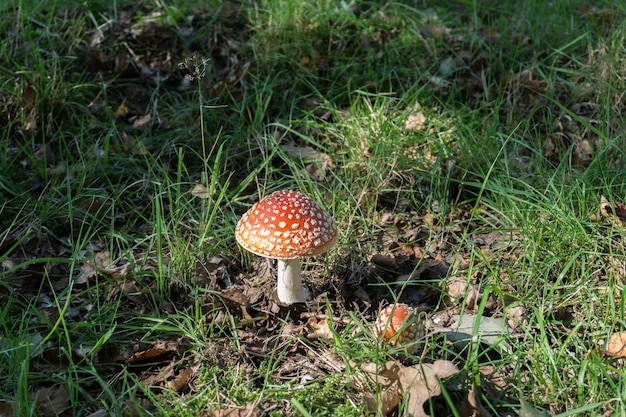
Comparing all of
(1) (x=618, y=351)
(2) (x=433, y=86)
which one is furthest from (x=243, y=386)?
(2) (x=433, y=86)

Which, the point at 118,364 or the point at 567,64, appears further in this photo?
the point at 567,64

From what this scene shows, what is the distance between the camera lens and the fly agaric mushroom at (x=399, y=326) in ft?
9.43

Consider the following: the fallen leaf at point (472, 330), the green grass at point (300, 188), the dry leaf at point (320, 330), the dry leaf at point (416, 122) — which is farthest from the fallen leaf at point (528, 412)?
the dry leaf at point (416, 122)

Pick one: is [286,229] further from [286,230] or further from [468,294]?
[468,294]

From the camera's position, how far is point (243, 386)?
2.87 m

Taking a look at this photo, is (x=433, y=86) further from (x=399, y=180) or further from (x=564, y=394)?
(x=564, y=394)

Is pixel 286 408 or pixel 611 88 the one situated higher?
pixel 611 88

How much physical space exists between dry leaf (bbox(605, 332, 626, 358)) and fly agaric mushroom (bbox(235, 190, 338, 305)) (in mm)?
1335

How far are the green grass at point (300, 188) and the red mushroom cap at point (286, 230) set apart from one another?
13.4 inches

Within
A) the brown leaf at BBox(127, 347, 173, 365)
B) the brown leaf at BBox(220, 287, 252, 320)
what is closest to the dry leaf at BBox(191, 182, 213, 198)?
the brown leaf at BBox(220, 287, 252, 320)

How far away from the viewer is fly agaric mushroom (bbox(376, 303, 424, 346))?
287cm

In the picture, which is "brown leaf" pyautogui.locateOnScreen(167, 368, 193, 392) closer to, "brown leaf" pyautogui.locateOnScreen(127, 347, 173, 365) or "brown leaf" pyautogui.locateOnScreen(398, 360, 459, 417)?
"brown leaf" pyautogui.locateOnScreen(127, 347, 173, 365)

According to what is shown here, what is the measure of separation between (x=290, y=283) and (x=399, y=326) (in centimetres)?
68

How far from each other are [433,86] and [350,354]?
2693 mm
